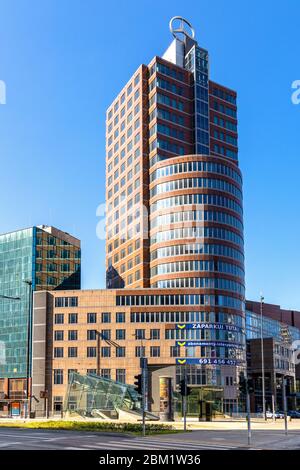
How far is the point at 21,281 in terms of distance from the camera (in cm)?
12594

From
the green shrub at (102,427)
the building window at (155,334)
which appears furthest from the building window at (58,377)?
the green shrub at (102,427)

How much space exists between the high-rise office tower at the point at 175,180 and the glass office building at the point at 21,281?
35.8ft

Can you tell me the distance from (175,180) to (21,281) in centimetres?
3732

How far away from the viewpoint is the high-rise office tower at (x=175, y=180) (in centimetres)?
10944

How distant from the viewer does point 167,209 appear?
370ft

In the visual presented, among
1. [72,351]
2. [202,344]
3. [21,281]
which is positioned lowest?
[72,351]

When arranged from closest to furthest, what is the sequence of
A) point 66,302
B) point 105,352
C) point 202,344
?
point 202,344 → point 105,352 → point 66,302

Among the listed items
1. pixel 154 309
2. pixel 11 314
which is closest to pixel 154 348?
pixel 154 309

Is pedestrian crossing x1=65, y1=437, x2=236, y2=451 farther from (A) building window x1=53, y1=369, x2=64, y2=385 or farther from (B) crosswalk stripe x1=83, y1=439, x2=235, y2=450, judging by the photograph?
(A) building window x1=53, y1=369, x2=64, y2=385

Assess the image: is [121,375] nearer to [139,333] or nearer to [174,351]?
[139,333]

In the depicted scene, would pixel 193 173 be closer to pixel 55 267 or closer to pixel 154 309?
pixel 154 309

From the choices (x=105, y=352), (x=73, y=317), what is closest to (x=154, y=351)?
(x=105, y=352)

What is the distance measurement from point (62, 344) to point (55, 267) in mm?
28072

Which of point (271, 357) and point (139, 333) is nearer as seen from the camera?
point (139, 333)
